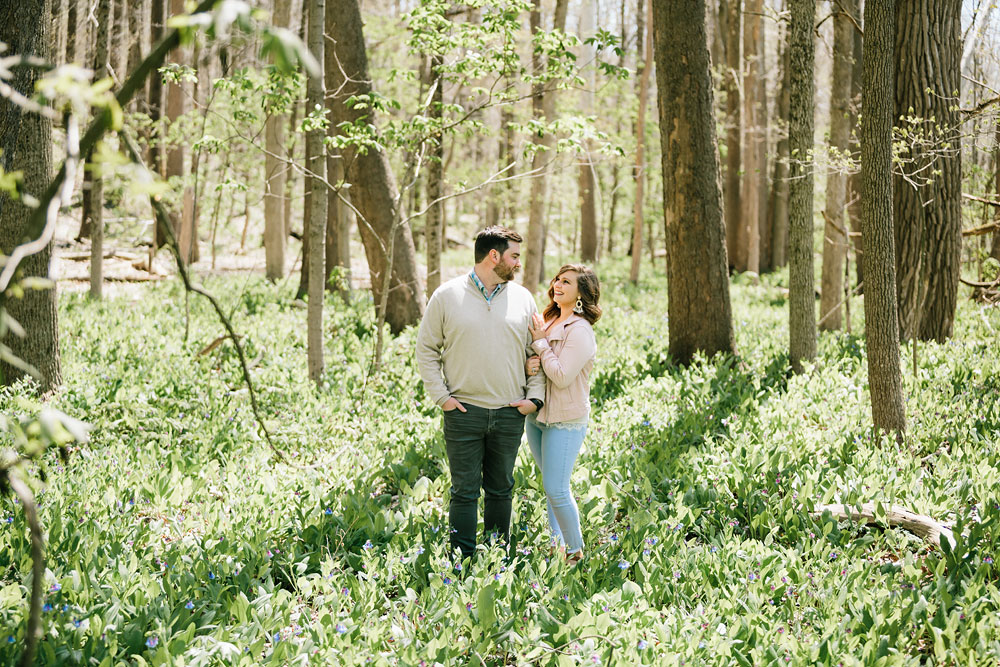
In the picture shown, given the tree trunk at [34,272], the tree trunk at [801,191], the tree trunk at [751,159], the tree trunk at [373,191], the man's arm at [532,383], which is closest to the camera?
the man's arm at [532,383]

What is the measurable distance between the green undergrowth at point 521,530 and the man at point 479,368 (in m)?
0.47

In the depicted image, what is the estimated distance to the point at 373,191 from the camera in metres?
10.1

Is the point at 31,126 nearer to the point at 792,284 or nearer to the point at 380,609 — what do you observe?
→ the point at 380,609

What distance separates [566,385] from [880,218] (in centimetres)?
280

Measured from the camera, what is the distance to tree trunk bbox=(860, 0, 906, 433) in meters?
5.08

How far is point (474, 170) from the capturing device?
22141 mm

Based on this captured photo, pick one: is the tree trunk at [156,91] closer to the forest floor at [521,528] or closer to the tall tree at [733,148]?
the forest floor at [521,528]

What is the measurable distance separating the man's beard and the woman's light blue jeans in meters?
0.87

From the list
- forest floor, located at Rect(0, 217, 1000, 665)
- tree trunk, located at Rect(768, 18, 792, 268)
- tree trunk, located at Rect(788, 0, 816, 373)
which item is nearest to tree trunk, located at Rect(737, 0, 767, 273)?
tree trunk, located at Rect(768, 18, 792, 268)

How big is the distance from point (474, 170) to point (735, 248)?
774 centimetres

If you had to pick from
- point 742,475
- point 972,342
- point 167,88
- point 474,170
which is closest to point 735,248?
point 474,170

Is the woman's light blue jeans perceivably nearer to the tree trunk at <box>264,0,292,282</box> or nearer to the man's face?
the man's face

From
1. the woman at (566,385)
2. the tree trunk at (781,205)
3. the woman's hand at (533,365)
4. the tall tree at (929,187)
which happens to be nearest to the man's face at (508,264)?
the woman at (566,385)

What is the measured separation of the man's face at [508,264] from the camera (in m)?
4.00
